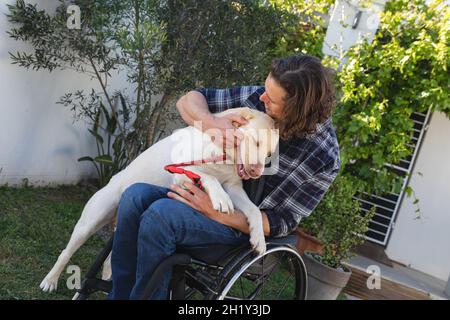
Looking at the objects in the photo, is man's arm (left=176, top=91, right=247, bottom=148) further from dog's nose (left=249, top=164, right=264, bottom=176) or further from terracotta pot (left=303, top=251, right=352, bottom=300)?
terracotta pot (left=303, top=251, right=352, bottom=300)

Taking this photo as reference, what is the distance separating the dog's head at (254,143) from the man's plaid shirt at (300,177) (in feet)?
0.82

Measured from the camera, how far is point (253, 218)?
2.34 metres

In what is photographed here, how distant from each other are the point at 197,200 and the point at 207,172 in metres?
0.18

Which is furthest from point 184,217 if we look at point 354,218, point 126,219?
point 354,218

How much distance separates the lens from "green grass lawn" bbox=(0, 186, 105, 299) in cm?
289

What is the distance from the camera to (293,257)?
8.96 feet

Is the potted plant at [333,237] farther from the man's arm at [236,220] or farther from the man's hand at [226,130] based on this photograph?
the man's hand at [226,130]

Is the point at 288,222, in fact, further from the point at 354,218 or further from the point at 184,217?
the point at 354,218

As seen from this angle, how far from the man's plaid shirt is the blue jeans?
0.25 m

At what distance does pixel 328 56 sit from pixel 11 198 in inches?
126

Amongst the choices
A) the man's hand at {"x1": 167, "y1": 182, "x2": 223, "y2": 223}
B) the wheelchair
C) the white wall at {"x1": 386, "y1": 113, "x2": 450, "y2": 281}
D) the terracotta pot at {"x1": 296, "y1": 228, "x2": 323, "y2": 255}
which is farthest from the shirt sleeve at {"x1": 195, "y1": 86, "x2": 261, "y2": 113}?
the white wall at {"x1": 386, "y1": 113, "x2": 450, "y2": 281}

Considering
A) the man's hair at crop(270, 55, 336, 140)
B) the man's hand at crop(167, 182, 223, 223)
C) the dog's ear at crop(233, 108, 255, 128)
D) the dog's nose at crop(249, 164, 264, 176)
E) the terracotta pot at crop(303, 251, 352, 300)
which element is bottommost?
the terracotta pot at crop(303, 251, 352, 300)

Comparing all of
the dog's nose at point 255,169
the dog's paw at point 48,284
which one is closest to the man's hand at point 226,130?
the dog's nose at point 255,169

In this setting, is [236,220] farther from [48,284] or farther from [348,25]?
[348,25]
